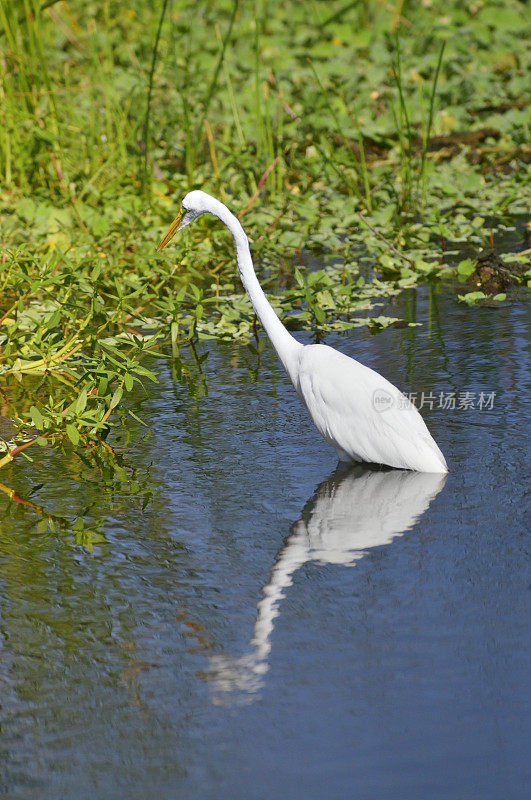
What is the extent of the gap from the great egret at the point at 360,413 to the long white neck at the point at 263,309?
0.6 inches

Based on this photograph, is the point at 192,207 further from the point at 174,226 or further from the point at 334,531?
the point at 334,531

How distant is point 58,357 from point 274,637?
2171mm

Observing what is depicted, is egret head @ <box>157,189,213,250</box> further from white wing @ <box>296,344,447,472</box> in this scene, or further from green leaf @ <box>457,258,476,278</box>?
green leaf @ <box>457,258,476,278</box>

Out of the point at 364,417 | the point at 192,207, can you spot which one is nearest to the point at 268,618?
the point at 364,417

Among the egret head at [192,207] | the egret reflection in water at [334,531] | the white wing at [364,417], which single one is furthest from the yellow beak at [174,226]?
the egret reflection in water at [334,531]

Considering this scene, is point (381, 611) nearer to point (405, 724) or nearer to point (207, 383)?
point (405, 724)

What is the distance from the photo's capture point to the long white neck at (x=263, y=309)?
386cm

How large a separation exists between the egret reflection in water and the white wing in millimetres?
72

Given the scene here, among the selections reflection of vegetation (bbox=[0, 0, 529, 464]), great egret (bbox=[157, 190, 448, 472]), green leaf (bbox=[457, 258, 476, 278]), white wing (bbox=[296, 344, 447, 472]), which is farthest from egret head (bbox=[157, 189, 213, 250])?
green leaf (bbox=[457, 258, 476, 278])

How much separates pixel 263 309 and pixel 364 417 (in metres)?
0.71

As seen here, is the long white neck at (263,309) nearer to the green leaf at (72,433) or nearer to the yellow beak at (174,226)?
the yellow beak at (174,226)

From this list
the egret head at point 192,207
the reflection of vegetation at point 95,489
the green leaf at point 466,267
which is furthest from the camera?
the green leaf at point 466,267

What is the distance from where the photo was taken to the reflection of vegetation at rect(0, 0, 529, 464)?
4.48m

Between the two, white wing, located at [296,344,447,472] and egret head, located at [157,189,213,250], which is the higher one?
egret head, located at [157,189,213,250]
